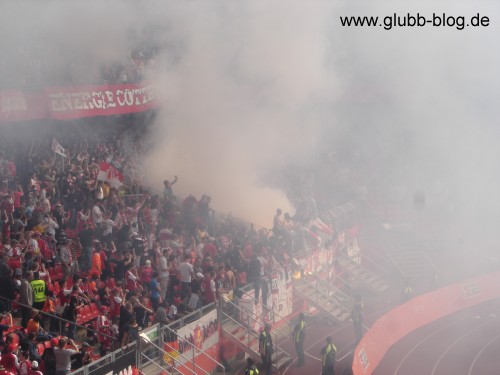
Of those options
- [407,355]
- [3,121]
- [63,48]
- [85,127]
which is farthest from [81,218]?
[407,355]

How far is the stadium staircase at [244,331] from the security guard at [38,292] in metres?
3.51

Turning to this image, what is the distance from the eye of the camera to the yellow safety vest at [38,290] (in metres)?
9.19

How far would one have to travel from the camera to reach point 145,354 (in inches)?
385

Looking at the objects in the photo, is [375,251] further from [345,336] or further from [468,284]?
[345,336]

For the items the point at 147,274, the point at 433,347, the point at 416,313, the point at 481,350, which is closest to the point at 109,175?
the point at 147,274

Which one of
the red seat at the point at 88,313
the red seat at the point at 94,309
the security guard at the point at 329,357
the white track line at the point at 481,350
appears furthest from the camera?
the white track line at the point at 481,350

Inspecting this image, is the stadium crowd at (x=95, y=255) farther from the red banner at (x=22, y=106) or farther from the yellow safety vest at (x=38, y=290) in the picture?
the red banner at (x=22, y=106)

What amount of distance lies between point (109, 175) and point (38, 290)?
4.90 metres

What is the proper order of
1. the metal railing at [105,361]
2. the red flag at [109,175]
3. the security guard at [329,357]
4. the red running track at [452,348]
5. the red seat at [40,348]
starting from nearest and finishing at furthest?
the metal railing at [105,361], the red seat at [40,348], the security guard at [329,357], the red running track at [452,348], the red flag at [109,175]

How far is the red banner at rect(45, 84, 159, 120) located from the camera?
14.3m

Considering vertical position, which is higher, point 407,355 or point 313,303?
point 313,303

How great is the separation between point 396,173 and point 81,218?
14365mm

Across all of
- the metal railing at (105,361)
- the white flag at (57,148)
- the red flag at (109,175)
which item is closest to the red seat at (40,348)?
the metal railing at (105,361)

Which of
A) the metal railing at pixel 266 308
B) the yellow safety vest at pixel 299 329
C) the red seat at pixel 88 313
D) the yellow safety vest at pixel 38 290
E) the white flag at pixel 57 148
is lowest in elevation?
the yellow safety vest at pixel 299 329
